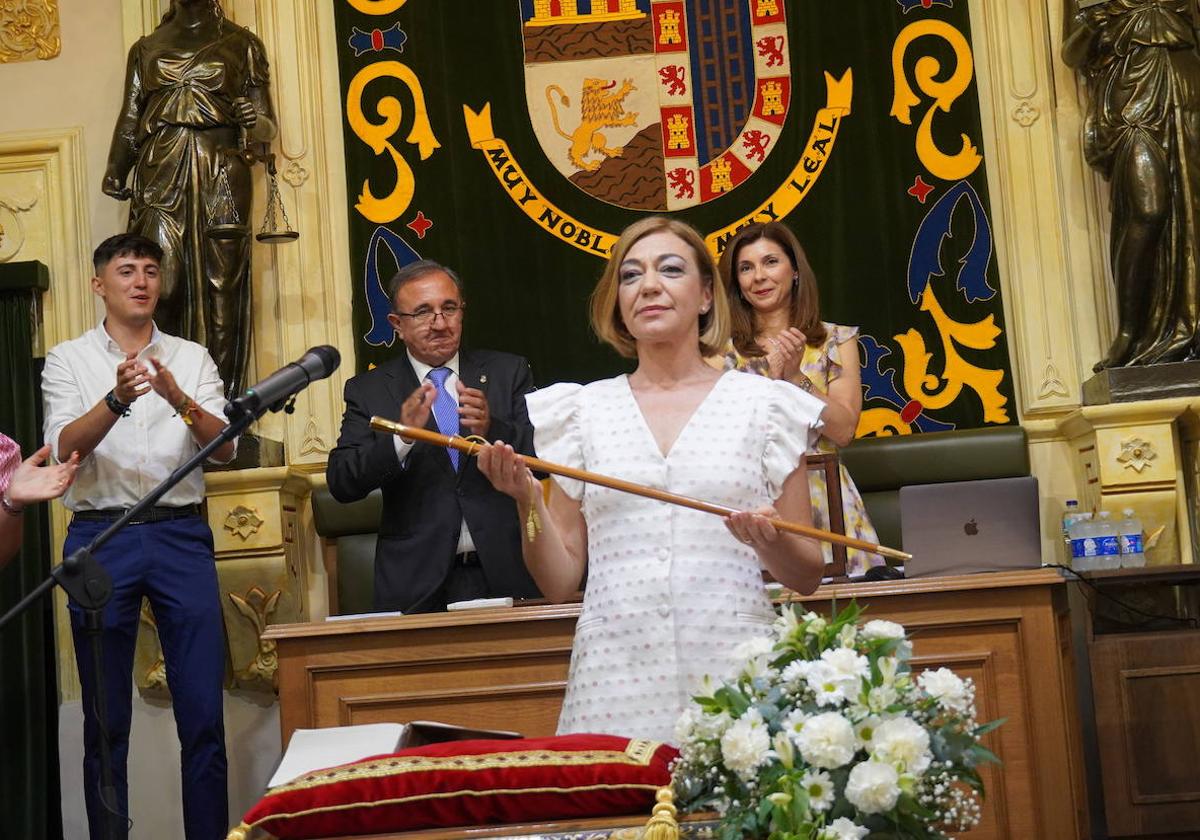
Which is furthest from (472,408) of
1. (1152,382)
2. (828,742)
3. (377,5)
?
(377,5)

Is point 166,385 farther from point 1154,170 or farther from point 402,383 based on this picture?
point 1154,170

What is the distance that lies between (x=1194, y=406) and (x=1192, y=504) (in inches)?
17.6

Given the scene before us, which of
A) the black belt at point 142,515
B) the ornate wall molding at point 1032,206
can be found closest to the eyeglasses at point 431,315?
the black belt at point 142,515

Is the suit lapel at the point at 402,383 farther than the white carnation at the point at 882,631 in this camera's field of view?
Yes

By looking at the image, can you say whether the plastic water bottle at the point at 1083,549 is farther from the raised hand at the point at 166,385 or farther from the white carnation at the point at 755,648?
the white carnation at the point at 755,648

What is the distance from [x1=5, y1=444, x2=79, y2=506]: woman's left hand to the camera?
3.30 metres

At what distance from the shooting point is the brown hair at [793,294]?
4098 millimetres

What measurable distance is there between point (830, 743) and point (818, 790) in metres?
0.05

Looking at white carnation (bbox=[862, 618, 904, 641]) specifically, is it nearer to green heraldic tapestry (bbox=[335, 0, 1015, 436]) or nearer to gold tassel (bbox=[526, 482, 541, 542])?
gold tassel (bbox=[526, 482, 541, 542])

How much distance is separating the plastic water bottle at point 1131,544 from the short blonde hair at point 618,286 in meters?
2.41

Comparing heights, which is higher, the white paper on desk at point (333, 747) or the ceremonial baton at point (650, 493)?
the ceremonial baton at point (650, 493)

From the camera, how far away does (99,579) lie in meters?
2.53

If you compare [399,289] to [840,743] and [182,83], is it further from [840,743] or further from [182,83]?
[840,743]

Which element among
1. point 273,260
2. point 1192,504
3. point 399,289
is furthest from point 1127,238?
point 273,260
